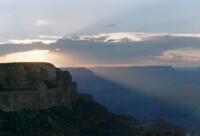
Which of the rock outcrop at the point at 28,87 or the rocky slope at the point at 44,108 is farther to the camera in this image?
the rock outcrop at the point at 28,87

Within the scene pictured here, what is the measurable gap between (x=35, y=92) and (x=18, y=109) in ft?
17.2

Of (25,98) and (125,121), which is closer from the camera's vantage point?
(25,98)

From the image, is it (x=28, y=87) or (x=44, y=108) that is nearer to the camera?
(x=28, y=87)

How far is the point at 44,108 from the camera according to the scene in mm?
139750

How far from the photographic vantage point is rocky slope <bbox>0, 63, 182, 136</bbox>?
13062 cm

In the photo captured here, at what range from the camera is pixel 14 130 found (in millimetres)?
127188

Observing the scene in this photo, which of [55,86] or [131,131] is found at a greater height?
[55,86]

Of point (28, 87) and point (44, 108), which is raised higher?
point (28, 87)

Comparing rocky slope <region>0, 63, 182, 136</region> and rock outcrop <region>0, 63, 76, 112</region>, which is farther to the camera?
rock outcrop <region>0, 63, 76, 112</region>

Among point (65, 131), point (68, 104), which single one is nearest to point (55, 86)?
point (68, 104)

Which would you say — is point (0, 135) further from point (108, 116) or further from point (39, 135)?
point (108, 116)

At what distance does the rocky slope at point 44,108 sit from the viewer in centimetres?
13062

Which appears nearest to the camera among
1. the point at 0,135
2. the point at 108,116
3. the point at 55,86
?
the point at 0,135

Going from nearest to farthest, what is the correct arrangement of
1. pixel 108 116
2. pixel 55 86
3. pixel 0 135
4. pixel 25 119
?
1. pixel 0 135
2. pixel 25 119
3. pixel 55 86
4. pixel 108 116
